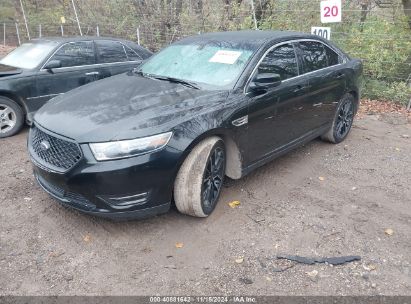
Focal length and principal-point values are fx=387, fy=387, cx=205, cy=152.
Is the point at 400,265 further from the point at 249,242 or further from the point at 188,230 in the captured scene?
the point at 188,230

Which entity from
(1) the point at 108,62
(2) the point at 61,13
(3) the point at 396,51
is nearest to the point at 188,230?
(1) the point at 108,62

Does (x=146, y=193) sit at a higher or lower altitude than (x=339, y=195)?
higher

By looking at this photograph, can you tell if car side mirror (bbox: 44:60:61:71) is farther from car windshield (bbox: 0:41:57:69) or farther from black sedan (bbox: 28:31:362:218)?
black sedan (bbox: 28:31:362:218)

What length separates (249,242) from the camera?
344 centimetres

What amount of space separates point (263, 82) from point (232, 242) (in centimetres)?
163


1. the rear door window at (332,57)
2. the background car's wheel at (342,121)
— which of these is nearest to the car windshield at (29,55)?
the rear door window at (332,57)

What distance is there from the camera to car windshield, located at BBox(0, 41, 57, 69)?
6203 millimetres

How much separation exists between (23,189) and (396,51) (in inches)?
302

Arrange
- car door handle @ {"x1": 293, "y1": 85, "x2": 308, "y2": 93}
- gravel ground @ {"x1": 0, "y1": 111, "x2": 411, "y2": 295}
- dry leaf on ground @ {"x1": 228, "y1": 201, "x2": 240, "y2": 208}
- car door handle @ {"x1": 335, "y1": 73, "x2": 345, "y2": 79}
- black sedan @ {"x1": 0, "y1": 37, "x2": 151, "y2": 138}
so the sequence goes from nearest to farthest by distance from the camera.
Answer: gravel ground @ {"x1": 0, "y1": 111, "x2": 411, "y2": 295} → dry leaf on ground @ {"x1": 228, "y1": 201, "x2": 240, "y2": 208} → car door handle @ {"x1": 293, "y1": 85, "x2": 308, "y2": 93} → car door handle @ {"x1": 335, "y1": 73, "x2": 345, "y2": 79} → black sedan @ {"x1": 0, "y1": 37, "x2": 151, "y2": 138}

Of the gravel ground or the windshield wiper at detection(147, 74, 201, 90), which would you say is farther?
the windshield wiper at detection(147, 74, 201, 90)

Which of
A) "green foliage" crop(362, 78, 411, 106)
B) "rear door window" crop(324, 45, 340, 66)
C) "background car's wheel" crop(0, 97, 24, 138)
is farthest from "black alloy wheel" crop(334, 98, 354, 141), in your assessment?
"background car's wheel" crop(0, 97, 24, 138)

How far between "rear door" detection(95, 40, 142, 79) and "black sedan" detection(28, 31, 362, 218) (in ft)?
7.56

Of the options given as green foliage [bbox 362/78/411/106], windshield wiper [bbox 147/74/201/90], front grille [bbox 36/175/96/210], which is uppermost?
windshield wiper [bbox 147/74/201/90]

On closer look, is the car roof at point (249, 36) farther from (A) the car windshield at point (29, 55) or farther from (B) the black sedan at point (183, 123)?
(A) the car windshield at point (29, 55)
